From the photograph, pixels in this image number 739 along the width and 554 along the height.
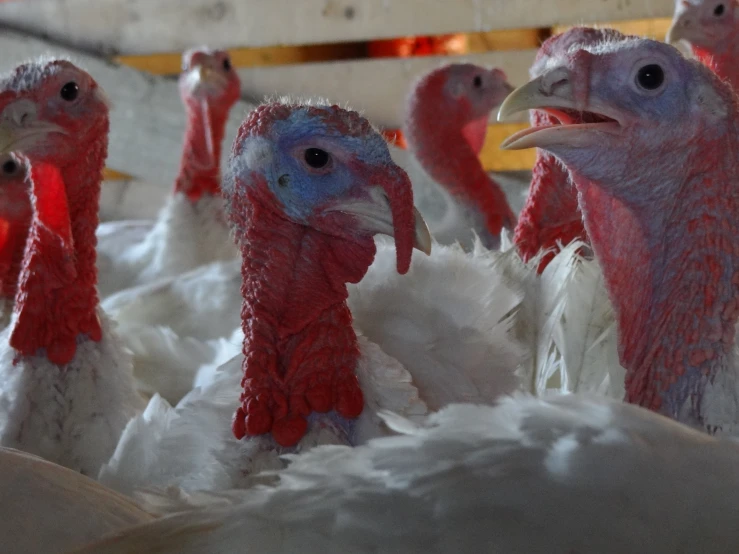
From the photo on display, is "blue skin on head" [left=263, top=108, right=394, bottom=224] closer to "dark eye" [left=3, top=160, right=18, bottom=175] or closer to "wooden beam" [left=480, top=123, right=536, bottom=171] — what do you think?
"dark eye" [left=3, top=160, right=18, bottom=175]

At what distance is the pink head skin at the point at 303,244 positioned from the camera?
130cm

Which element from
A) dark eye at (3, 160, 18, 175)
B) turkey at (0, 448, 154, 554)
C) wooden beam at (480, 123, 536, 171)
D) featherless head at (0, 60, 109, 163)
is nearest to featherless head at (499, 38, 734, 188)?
turkey at (0, 448, 154, 554)

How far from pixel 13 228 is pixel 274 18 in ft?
5.72

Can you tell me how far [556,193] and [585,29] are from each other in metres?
0.41

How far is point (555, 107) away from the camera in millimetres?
1316

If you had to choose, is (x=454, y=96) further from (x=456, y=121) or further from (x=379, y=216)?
(x=379, y=216)

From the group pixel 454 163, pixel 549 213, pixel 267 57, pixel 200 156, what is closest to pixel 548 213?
pixel 549 213

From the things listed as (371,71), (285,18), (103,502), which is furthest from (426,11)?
(103,502)

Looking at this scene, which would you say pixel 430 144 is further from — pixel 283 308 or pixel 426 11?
pixel 283 308

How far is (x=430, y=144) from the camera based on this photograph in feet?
10.3

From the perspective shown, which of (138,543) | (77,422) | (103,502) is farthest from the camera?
(77,422)

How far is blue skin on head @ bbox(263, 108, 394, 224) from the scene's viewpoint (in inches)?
51.2

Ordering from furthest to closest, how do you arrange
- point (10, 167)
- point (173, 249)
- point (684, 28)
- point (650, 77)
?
1. point (173, 249)
2. point (684, 28)
3. point (10, 167)
4. point (650, 77)

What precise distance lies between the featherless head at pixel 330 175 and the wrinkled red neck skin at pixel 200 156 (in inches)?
69.2
